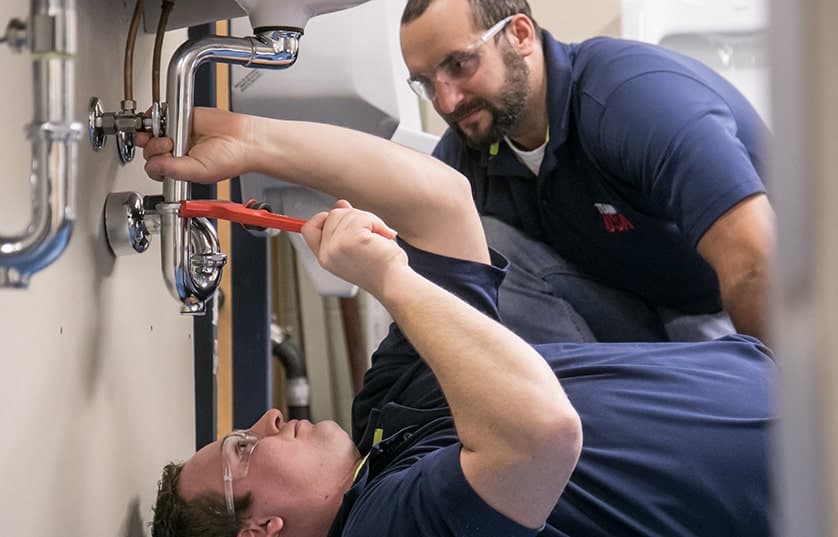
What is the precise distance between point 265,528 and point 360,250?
1.45 ft

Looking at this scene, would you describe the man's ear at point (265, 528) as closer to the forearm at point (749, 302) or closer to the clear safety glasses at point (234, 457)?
the clear safety glasses at point (234, 457)

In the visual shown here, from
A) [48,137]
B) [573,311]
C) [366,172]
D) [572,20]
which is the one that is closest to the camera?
[48,137]

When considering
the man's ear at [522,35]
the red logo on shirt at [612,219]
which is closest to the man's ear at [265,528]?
Result: the red logo on shirt at [612,219]

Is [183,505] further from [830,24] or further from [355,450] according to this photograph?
[830,24]

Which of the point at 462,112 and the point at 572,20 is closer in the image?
the point at 462,112

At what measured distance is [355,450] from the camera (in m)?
1.42

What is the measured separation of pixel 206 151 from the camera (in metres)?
1.20

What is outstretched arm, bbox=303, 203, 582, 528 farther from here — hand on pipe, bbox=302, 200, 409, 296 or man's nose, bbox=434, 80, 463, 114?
man's nose, bbox=434, 80, 463, 114

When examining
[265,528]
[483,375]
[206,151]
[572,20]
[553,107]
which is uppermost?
[572,20]

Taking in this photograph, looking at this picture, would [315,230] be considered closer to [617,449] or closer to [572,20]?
[617,449]

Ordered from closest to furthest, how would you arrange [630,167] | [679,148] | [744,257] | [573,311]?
1. [744,257]
2. [679,148]
3. [630,167]
4. [573,311]

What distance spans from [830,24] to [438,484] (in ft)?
2.57

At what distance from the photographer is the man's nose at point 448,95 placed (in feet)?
6.70

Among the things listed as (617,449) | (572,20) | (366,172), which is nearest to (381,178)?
(366,172)
